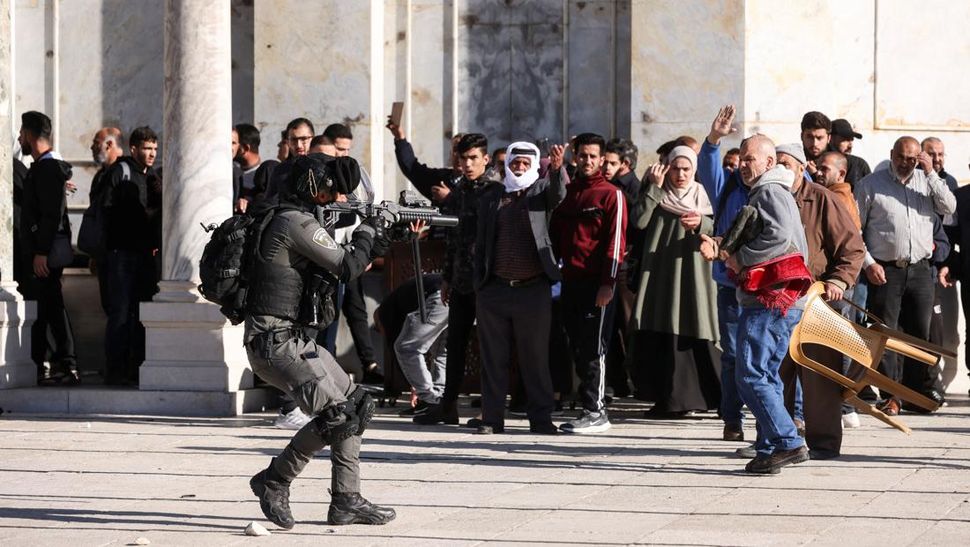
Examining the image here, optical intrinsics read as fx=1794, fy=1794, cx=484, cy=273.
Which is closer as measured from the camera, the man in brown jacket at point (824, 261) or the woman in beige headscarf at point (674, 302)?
the man in brown jacket at point (824, 261)

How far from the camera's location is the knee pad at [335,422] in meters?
7.77

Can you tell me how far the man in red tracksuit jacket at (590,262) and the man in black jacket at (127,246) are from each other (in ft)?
11.5

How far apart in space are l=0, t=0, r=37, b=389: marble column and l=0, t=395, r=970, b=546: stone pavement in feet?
4.07

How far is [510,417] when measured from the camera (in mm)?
12523

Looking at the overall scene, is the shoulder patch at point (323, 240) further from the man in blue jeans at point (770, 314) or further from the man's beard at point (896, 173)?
the man's beard at point (896, 173)

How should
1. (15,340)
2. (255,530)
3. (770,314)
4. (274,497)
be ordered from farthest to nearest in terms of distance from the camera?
(15,340) → (770,314) → (274,497) → (255,530)

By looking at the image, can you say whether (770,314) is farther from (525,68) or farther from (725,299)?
(525,68)

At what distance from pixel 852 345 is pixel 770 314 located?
74cm

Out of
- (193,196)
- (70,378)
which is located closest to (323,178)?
(193,196)

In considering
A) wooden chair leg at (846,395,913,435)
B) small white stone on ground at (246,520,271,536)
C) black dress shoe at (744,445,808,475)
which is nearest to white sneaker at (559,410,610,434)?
wooden chair leg at (846,395,913,435)

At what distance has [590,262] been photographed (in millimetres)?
11562

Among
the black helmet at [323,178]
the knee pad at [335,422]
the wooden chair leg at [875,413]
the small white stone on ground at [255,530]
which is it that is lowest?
the small white stone on ground at [255,530]

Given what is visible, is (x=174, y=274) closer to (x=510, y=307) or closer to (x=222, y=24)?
(x=222, y=24)

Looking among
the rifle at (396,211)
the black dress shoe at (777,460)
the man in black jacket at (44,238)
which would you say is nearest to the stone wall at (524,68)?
the man in black jacket at (44,238)
